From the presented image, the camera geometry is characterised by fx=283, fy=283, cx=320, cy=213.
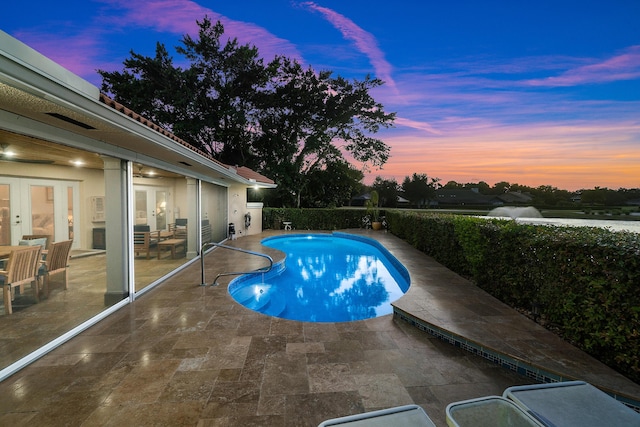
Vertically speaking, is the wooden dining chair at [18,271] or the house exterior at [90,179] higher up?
the house exterior at [90,179]

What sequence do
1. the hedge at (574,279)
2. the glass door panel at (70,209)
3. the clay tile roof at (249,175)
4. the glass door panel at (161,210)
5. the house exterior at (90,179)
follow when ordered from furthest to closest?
the clay tile roof at (249,175)
the glass door panel at (161,210)
the glass door panel at (70,209)
the hedge at (574,279)
the house exterior at (90,179)

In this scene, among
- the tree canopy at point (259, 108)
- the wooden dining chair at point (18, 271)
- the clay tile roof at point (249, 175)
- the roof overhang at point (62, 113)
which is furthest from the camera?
the tree canopy at point (259, 108)

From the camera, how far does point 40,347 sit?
136 inches

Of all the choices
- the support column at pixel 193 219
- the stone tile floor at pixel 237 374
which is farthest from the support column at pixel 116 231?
the support column at pixel 193 219

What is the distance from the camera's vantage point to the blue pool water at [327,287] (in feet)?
20.3

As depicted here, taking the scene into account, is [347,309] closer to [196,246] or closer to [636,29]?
[196,246]

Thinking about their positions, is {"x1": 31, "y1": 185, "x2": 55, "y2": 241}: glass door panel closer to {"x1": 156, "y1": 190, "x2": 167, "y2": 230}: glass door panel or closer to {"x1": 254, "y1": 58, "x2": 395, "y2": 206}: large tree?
{"x1": 156, "y1": 190, "x2": 167, "y2": 230}: glass door panel

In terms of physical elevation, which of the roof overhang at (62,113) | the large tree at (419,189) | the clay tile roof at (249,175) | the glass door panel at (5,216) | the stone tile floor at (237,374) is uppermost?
the large tree at (419,189)

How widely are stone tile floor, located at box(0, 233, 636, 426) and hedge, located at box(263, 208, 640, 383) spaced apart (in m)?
1.08

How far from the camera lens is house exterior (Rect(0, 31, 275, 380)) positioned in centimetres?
247

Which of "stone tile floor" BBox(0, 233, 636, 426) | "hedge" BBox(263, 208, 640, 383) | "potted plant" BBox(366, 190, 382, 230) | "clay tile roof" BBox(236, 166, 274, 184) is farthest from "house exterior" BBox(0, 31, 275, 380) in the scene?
"potted plant" BBox(366, 190, 382, 230)

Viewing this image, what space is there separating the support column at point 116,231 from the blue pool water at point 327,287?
2126 mm

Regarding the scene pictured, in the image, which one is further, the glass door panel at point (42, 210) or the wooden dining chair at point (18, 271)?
the glass door panel at point (42, 210)

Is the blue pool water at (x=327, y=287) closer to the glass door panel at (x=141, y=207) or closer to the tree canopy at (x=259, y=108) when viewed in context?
the glass door panel at (x=141, y=207)
